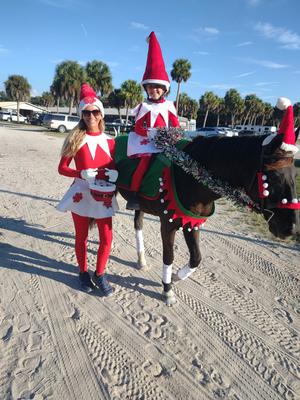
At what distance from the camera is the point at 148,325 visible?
2.89m

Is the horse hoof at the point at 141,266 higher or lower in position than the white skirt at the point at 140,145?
lower

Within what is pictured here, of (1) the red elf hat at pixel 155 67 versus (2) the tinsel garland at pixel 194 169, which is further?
(1) the red elf hat at pixel 155 67

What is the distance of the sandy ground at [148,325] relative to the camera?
226cm

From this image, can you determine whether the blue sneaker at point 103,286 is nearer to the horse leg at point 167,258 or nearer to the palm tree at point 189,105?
the horse leg at point 167,258

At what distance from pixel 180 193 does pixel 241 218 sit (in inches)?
148

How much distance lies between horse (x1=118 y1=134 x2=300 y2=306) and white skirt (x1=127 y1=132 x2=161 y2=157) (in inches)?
14.0

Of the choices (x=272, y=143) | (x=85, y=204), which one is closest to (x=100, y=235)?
(x=85, y=204)

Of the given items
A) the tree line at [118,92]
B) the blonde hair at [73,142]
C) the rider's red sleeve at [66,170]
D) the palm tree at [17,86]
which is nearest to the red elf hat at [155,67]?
the blonde hair at [73,142]

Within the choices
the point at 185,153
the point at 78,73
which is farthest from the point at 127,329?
the point at 78,73

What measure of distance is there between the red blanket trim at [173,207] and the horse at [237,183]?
4 centimetres

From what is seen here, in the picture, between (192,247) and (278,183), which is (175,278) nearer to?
(192,247)

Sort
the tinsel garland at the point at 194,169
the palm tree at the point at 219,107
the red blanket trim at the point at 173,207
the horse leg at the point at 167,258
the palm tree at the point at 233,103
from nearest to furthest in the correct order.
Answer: the tinsel garland at the point at 194,169, the red blanket trim at the point at 173,207, the horse leg at the point at 167,258, the palm tree at the point at 233,103, the palm tree at the point at 219,107

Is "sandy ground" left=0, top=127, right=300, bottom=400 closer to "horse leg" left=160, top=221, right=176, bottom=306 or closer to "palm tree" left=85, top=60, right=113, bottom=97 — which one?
"horse leg" left=160, top=221, right=176, bottom=306

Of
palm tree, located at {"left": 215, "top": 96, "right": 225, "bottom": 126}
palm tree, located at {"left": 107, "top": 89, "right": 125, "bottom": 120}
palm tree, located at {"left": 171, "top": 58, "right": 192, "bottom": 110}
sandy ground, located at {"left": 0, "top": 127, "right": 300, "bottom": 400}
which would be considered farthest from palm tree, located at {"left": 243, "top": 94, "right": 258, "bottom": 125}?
sandy ground, located at {"left": 0, "top": 127, "right": 300, "bottom": 400}
